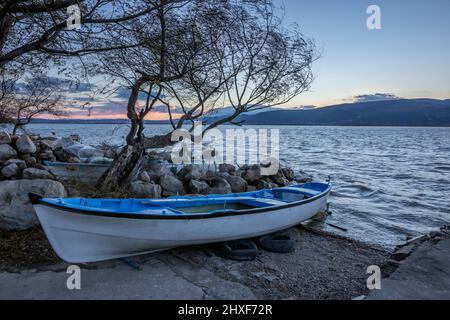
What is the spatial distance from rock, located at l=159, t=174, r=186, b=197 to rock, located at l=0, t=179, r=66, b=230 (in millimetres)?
4915

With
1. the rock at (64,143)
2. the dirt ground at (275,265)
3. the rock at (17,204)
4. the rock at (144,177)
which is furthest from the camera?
the rock at (64,143)

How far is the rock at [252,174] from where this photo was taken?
15.0 m

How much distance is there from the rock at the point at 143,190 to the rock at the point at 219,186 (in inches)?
101

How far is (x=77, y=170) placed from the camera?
10.2 m

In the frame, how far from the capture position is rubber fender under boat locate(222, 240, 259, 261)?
6.15 meters

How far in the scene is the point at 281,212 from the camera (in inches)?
283

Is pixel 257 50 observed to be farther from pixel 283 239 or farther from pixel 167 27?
pixel 283 239

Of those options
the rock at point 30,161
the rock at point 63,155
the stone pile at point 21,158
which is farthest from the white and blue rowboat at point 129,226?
the rock at point 63,155

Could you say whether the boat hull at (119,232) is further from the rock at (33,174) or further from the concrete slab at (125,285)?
the rock at (33,174)

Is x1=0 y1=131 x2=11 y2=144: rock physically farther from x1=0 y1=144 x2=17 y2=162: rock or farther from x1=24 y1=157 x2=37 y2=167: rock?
x1=24 y1=157 x2=37 y2=167: rock

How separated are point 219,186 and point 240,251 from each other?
6081 mm

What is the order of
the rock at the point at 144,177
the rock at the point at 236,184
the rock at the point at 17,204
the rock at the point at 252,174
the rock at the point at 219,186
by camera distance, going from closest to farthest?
the rock at the point at 17,204
the rock at the point at 144,177
the rock at the point at 219,186
the rock at the point at 236,184
the rock at the point at 252,174

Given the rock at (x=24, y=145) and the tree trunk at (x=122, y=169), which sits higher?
the rock at (x=24, y=145)
